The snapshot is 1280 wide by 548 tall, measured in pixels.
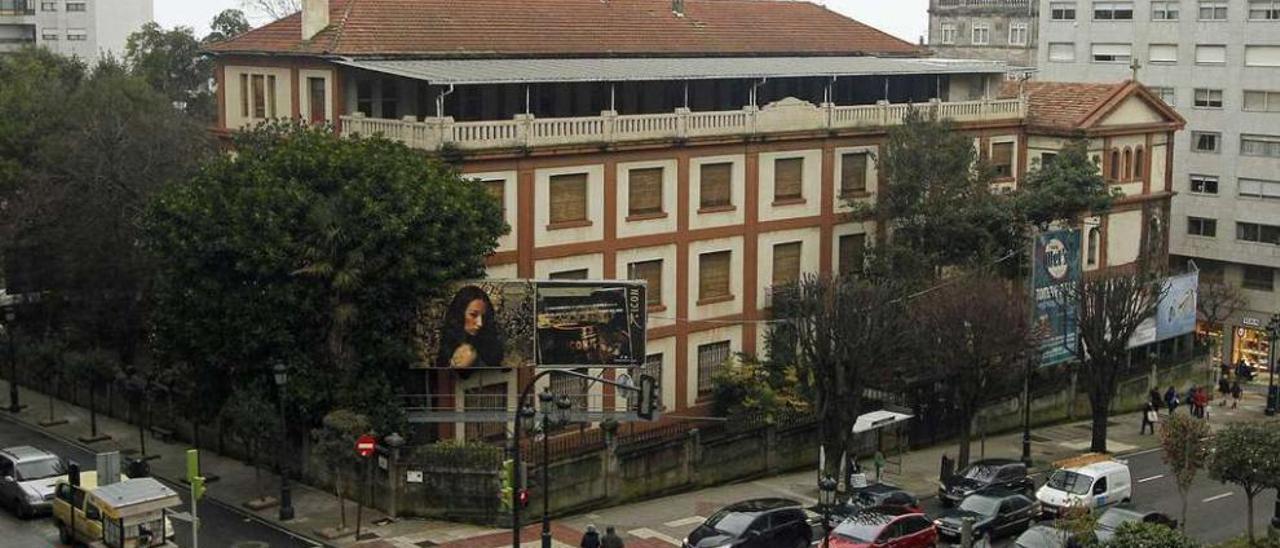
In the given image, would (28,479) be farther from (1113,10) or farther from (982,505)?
(1113,10)

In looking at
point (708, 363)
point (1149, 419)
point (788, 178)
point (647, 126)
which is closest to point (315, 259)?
point (647, 126)

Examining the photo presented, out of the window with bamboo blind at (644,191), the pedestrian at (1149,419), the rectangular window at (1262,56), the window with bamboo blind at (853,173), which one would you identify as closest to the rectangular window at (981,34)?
the rectangular window at (1262,56)

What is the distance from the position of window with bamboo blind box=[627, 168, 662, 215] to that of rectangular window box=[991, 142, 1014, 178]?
17.8 meters

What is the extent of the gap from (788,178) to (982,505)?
60.3 feet

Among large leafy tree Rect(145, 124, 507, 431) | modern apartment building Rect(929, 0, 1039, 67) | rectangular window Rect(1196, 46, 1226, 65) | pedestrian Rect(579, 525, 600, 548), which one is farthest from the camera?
modern apartment building Rect(929, 0, 1039, 67)

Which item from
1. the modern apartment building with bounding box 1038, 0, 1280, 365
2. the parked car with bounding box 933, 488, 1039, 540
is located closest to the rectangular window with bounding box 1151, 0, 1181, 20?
the modern apartment building with bounding box 1038, 0, 1280, 365

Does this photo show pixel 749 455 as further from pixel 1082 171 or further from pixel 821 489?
pixel 1082 171

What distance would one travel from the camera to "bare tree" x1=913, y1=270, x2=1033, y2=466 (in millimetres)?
51469

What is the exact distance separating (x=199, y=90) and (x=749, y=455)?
62407 mm

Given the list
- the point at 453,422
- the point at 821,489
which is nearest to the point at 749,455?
the point at 453,422

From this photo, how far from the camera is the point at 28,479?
43.6 meters

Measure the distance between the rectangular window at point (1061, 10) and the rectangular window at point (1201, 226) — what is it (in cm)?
1419

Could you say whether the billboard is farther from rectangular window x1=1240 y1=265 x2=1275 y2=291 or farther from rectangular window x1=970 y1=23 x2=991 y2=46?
→ rectangular window x1=970 y1=23 x2=991 y2=46

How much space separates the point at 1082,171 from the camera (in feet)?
199
